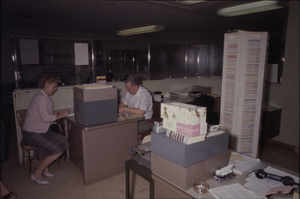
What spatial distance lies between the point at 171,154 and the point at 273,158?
295 cm

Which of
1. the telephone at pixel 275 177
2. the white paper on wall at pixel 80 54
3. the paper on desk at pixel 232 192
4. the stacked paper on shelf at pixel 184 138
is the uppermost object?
the white paper on wall at pixel 80 54

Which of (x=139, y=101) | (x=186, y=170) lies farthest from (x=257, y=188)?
(x=139, y=101)

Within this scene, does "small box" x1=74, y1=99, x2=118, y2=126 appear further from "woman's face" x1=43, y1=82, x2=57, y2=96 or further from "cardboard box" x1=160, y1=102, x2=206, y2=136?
"cardboard box" x1=160, y1=102, x2=206, y2=136

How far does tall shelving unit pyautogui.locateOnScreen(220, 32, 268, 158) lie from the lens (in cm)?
272

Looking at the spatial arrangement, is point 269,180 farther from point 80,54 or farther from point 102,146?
point 80,54

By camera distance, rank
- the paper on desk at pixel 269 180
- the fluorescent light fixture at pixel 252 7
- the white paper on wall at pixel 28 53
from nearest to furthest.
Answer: the paper on desk at pixel 269 180, the fluorescent light fixture at pixel 252 7, the white paper on wall at pixel 28 53

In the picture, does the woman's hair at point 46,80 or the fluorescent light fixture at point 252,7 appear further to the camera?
the fluorescent light fixture at point 252,7

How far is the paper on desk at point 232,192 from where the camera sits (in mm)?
1281

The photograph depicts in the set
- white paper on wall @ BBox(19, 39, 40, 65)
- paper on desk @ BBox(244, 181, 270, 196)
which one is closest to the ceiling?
white paper on wall @ BBox(19, 39, 40, 65)

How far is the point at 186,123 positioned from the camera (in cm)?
134

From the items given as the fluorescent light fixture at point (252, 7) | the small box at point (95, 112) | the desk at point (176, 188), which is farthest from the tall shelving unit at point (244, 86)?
the small box at point (95, 112)

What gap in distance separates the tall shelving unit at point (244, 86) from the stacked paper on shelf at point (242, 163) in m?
1.15

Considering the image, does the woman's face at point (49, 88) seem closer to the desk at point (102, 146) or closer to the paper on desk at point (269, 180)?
the desk at point (102, 146)

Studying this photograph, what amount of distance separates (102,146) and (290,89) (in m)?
3.34
